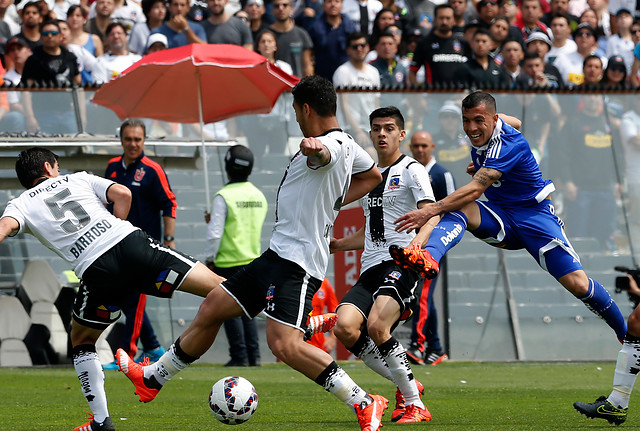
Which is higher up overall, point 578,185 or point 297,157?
point 297,157

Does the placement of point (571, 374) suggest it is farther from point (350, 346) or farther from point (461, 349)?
point (350, 346)

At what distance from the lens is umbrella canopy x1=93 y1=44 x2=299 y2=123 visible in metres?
12.3

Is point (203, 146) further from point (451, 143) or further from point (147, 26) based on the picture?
point (147, 26)

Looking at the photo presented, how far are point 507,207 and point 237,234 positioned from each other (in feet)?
15.2

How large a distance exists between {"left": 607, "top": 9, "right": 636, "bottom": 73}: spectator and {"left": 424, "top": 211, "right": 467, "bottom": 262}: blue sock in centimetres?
1074

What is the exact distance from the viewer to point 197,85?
12922 mm

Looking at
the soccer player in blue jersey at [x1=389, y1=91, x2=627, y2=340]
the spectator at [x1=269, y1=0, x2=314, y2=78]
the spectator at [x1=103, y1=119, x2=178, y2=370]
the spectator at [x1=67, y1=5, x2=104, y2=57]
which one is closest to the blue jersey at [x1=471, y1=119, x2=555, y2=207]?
the soccer player in blue jersey at [x1=389, y1=91, x2=627, y2=340]

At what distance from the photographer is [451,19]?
15.5 m

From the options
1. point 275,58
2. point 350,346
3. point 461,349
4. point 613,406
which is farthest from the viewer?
point 275,58

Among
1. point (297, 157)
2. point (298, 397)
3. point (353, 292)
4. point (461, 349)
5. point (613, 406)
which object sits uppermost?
point (297, 157)

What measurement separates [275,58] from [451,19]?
9.01 ft

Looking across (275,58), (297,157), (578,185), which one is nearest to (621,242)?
(578,185)

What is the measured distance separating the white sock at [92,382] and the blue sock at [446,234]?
2441mm

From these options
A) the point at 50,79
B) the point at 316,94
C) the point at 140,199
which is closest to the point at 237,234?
the point at 140,199
